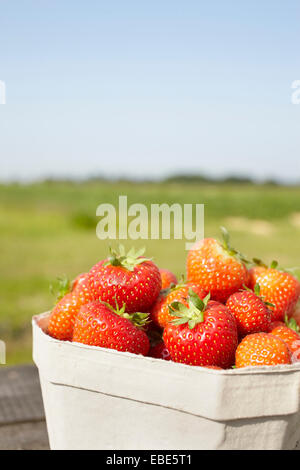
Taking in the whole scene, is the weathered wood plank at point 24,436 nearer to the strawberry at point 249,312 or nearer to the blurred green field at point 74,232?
the blurred green field at point 74,232

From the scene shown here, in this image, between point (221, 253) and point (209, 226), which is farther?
point (209, 226)

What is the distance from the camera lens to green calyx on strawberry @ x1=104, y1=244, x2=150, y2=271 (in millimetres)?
807

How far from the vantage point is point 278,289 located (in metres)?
0.84

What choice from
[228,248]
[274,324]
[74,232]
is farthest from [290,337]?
[74,232]

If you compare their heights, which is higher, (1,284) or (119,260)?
(119,260)

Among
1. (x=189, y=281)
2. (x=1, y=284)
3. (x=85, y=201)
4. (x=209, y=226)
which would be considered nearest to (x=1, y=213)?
(x=85, y=201)

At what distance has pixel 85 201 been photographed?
1543cm

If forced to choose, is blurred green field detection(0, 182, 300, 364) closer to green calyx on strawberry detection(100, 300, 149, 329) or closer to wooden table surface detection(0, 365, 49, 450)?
wooden table surface detection(0, 365, 49, 450)

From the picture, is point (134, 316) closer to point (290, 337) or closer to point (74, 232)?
point (290, 337)

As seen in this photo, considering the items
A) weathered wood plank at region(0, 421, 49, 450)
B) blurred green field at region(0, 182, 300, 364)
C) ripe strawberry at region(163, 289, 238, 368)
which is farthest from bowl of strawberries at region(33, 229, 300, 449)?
blurred green field at region(0, 182, 300, 364)

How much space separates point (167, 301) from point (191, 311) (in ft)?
0.20
